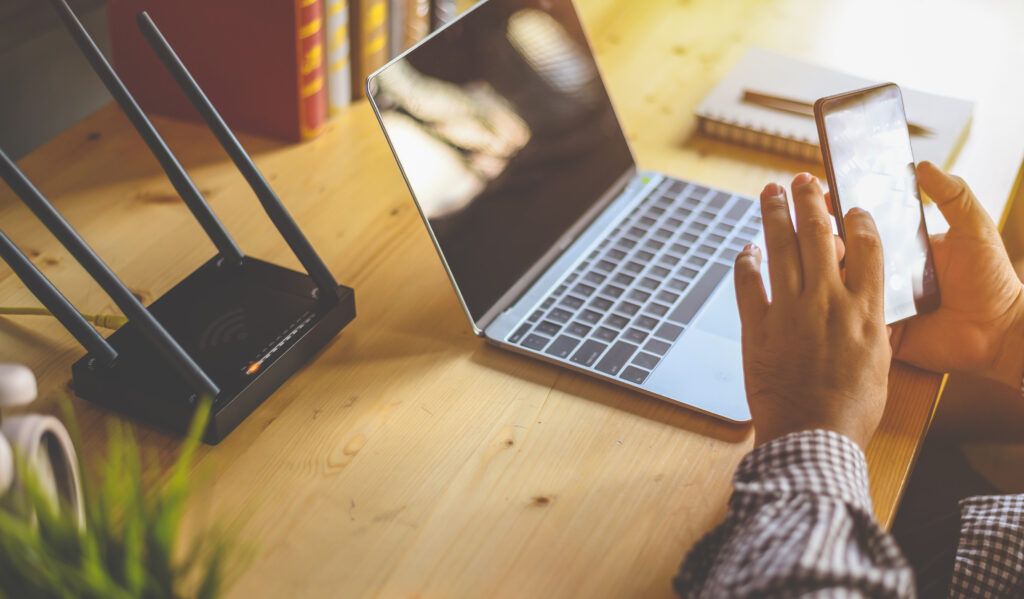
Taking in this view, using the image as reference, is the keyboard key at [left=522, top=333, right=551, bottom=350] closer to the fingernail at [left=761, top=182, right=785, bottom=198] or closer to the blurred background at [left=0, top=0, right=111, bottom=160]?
the fingernail at [left=761, top=182, right=785, bottom=198]

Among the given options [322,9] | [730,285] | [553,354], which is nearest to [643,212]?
[730,285]

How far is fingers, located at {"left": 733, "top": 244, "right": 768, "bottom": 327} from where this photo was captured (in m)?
0.68

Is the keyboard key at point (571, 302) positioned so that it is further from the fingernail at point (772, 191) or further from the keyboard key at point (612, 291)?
the fingernail at point (772, 191)

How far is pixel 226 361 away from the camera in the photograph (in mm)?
688

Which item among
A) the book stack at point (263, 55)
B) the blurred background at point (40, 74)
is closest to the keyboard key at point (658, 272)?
the book stack at point (263, 55)

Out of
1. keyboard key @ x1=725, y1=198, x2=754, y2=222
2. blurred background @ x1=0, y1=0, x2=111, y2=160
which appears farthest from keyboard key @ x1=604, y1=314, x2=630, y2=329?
blurred background @ x1=0, y1=0, x2=111, y2=160

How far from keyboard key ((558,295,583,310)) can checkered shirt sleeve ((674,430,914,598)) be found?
9.4 inches

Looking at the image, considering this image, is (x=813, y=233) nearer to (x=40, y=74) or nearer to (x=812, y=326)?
(x=812, y=326)

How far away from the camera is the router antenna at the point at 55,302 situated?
62cm

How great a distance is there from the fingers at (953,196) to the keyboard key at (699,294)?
19 centimetres

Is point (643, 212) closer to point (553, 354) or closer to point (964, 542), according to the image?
point (553, 354)

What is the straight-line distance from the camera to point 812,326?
0.66 meters

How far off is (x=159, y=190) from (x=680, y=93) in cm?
67

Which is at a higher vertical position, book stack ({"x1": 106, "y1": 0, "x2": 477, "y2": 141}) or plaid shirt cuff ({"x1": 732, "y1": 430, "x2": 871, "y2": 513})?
book stack ({"x1": 106, "y1": 0, "x2": 477, "y2": 141})
